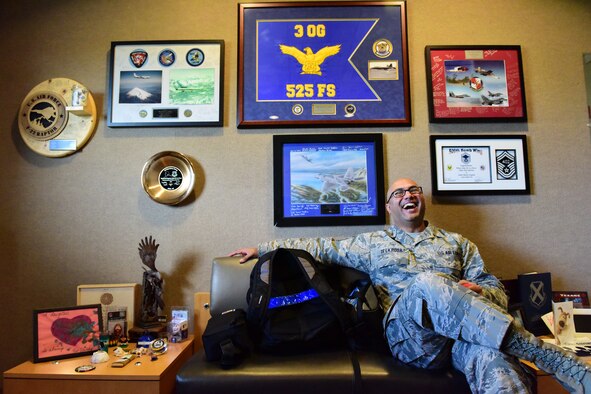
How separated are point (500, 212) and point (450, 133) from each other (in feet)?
1.89

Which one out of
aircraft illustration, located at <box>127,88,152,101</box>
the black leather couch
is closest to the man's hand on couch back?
the black leather couch

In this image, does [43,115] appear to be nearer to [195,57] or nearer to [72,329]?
[195,57]

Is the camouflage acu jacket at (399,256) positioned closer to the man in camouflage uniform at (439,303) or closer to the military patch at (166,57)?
the man in camouflage uniform at (439,303)

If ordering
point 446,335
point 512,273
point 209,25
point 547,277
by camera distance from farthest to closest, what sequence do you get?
1. point 209,25
2. point 512,273
3. point 547,277
4. point 446,335

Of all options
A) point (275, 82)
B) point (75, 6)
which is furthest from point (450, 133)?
point (75, 6)

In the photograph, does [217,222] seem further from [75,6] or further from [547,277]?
[547,277]

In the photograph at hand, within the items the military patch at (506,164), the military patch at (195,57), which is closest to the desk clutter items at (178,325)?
the military patch at (195,57)

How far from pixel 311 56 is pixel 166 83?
3.07 ft

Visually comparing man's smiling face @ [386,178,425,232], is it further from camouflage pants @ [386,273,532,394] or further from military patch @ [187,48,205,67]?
military patch @ [187,48,205,67]

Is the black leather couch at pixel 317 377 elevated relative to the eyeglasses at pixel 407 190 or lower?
lower

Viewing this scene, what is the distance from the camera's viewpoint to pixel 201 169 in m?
2.17

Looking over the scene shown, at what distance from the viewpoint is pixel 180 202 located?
2.15 meters

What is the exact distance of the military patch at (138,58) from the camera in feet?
7.27

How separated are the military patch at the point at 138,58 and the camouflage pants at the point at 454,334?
2.06 m
